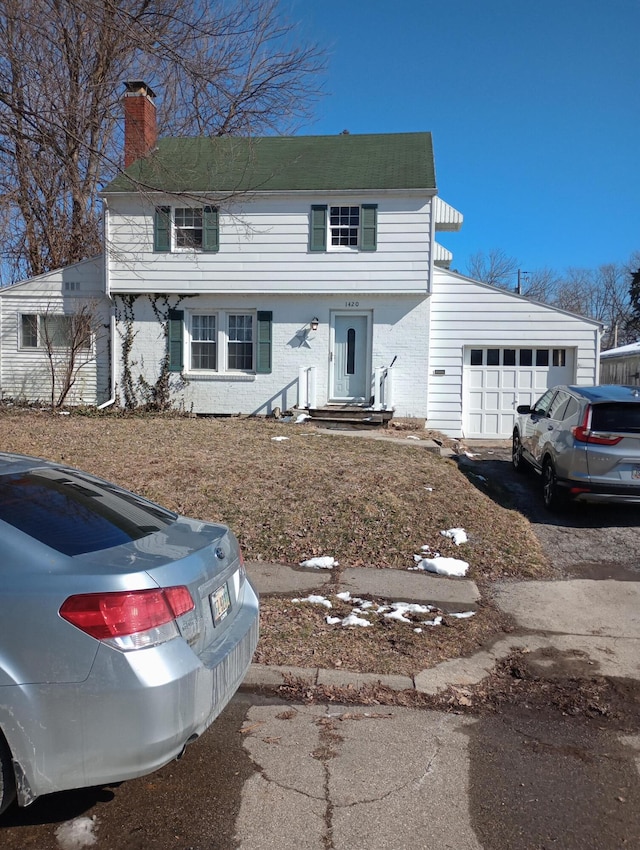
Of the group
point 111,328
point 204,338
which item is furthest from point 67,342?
point 204,338

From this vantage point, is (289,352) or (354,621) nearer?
(354,621)

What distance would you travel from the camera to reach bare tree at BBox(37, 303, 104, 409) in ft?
57.0

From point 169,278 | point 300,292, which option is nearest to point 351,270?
point 300,292

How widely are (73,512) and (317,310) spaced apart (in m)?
13.9

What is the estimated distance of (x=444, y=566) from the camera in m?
6.72

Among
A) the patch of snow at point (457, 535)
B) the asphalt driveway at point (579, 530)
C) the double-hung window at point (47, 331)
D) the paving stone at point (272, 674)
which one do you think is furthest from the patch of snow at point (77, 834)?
the double-hung window at point (47, 331)

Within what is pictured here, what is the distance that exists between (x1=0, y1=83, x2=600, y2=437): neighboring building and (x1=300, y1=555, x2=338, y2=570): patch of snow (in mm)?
9824

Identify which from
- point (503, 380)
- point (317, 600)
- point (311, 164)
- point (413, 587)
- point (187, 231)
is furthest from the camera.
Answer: point (311, 164)

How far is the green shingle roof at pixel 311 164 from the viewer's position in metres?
16.4

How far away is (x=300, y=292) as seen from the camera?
16.7 m

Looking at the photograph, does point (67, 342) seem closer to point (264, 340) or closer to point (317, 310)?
point (264, 340)

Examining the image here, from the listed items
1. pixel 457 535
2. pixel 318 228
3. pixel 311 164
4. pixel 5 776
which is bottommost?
pixel 457 535

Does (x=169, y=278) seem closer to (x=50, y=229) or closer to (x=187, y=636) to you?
(x=50, y=229)

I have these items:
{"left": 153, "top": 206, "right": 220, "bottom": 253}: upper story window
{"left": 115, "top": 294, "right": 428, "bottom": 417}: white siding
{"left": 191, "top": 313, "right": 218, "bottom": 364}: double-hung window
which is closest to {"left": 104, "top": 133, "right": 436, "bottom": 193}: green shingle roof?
{"left": 153, "top": 206, "right": 220, "bottom": 253}: upper story window
